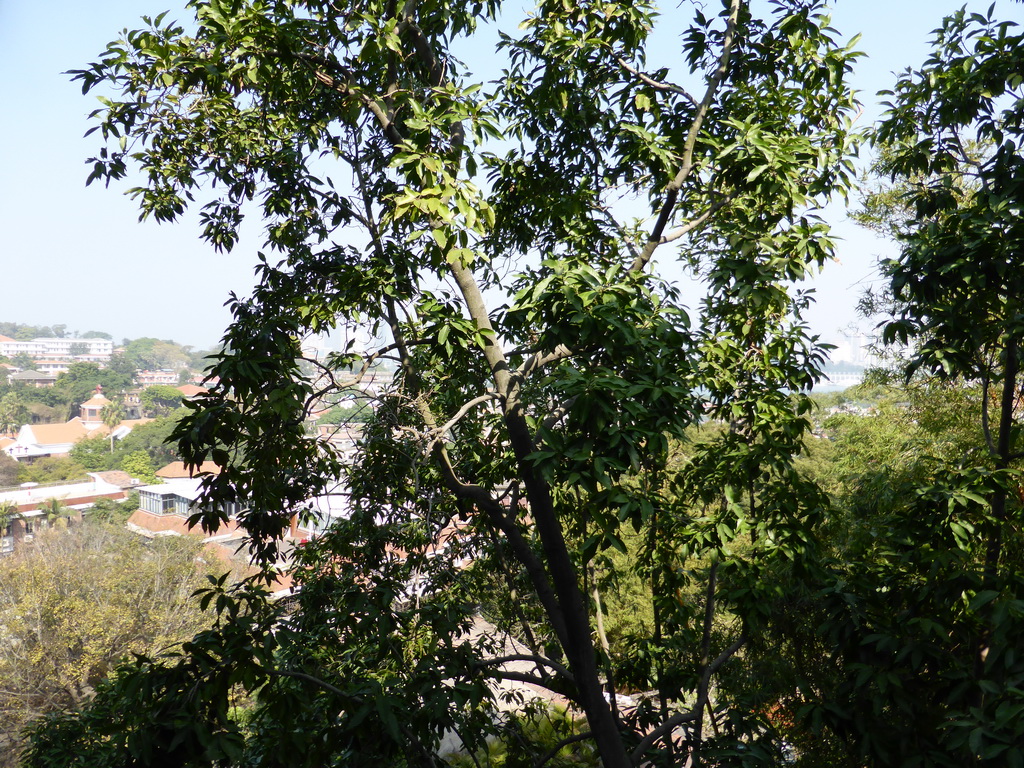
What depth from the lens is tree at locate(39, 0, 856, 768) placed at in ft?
6.42

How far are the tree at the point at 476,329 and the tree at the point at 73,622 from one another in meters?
9.59

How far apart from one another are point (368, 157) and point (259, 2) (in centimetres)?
82

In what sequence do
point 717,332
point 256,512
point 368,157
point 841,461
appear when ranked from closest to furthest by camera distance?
point 256,512 < point 717,332 < point 368,157 < point 841,461

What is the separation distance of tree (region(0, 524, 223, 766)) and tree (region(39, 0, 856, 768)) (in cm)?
959

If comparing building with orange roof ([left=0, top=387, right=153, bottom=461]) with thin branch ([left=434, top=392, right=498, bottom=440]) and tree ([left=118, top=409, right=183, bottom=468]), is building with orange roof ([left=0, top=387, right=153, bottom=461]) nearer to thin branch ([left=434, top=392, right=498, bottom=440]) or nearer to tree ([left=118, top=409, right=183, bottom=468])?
tree ([left=118, top=409, right=183, bottom=468])

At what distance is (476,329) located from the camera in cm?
229

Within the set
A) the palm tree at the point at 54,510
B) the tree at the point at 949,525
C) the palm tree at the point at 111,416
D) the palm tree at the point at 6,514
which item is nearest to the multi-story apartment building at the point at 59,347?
the palm tree at the point at 111,416

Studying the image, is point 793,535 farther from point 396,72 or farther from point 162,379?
point 162,379

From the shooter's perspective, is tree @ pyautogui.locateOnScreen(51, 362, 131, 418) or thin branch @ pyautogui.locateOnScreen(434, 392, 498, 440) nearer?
thin branch @ pyautogui.locateOnScreen(434, 392, 498, 440)

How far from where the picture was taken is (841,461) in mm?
8344

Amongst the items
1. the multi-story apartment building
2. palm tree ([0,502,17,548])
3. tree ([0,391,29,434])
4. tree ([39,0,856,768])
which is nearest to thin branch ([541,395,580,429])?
tree ([39,0,856,768])

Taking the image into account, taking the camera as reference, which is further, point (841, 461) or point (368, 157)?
point (841, 461)

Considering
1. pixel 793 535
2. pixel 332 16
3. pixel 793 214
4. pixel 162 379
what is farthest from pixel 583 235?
pixel 162 379

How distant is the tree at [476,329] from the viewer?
1.96 metres
